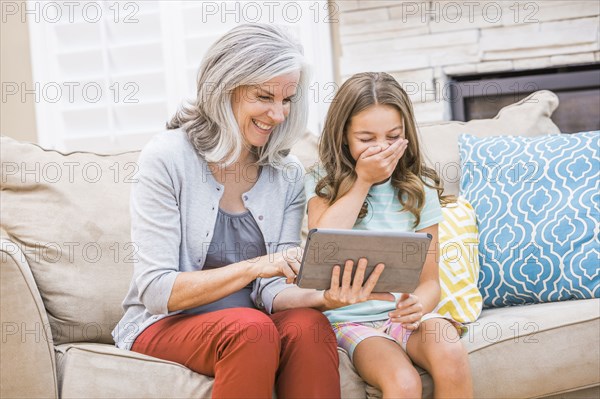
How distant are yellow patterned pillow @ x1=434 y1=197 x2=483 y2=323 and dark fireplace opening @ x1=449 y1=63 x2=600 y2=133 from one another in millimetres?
919

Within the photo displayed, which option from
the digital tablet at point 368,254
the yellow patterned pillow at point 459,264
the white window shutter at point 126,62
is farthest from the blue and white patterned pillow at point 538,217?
the white window shutter at point 126,62

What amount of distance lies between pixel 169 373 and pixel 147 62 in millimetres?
1980

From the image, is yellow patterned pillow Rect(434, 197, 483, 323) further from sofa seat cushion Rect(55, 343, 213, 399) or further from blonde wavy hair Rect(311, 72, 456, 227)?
sofa seat cushion Rect(55, 343, 213, 399)

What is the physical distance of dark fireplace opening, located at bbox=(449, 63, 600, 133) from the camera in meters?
2.95

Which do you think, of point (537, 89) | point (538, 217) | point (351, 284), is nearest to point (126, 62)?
point (537, 89)

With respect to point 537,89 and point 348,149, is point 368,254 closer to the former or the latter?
point 348,149

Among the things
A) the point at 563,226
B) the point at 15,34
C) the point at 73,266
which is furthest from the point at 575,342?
the point at 15,34

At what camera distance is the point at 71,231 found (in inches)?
80.5

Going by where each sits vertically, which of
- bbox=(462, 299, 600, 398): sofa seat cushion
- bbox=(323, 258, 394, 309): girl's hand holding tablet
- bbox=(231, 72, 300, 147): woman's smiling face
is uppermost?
bbox=(231, 72, 300, 147): woman's smiling face

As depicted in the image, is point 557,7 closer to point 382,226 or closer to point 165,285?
point 382,226

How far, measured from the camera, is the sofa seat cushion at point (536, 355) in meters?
1.77

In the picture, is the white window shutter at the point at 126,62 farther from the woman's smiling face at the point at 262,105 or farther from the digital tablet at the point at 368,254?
the digital tablet at the point at 368,254

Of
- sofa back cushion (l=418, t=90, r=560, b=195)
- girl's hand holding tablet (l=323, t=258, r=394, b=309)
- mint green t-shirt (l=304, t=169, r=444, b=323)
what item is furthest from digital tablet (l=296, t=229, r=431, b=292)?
sofa back cushion (l=418, t=90, r=560, b=195)

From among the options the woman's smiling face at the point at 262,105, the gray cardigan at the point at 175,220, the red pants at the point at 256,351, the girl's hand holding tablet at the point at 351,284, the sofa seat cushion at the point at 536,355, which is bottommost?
the sofa seat cushion at the point at 536,355
